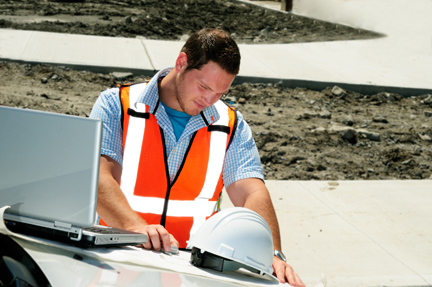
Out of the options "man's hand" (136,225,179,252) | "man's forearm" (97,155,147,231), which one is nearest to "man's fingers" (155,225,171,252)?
"man's hand" (136,225,179,252)

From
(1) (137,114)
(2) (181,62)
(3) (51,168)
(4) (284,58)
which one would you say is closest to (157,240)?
(3) (51,168)

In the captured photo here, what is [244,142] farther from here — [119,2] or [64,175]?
[119,2]

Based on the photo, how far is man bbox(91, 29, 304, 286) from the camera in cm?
254

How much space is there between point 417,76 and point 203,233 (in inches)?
324

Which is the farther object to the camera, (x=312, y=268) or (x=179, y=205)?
(x=312, y=268)

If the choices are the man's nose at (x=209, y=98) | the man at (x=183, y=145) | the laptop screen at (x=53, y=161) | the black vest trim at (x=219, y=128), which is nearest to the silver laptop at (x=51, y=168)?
the laptop screen at (x=53, y=161)

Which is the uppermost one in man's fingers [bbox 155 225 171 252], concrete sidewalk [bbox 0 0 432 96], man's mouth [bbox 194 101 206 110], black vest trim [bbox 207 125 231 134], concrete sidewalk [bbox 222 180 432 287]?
man's mouth [bbox 194 101 206 110]

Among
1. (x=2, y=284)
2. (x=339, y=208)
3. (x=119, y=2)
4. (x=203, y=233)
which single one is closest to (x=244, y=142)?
(x=203, y=233)

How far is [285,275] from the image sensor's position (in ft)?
6.61

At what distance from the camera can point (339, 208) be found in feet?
15.3

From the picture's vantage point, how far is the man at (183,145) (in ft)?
8.34

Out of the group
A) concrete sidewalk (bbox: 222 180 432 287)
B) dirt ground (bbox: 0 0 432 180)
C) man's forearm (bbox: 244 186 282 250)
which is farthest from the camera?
dirt ground (bbox: 0 0 432 180)

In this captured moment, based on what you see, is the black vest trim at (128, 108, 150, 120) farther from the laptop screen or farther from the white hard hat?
the laptop screen

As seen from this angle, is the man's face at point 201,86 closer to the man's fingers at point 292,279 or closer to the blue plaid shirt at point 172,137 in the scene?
the blue plaid shirt at point 172,137
